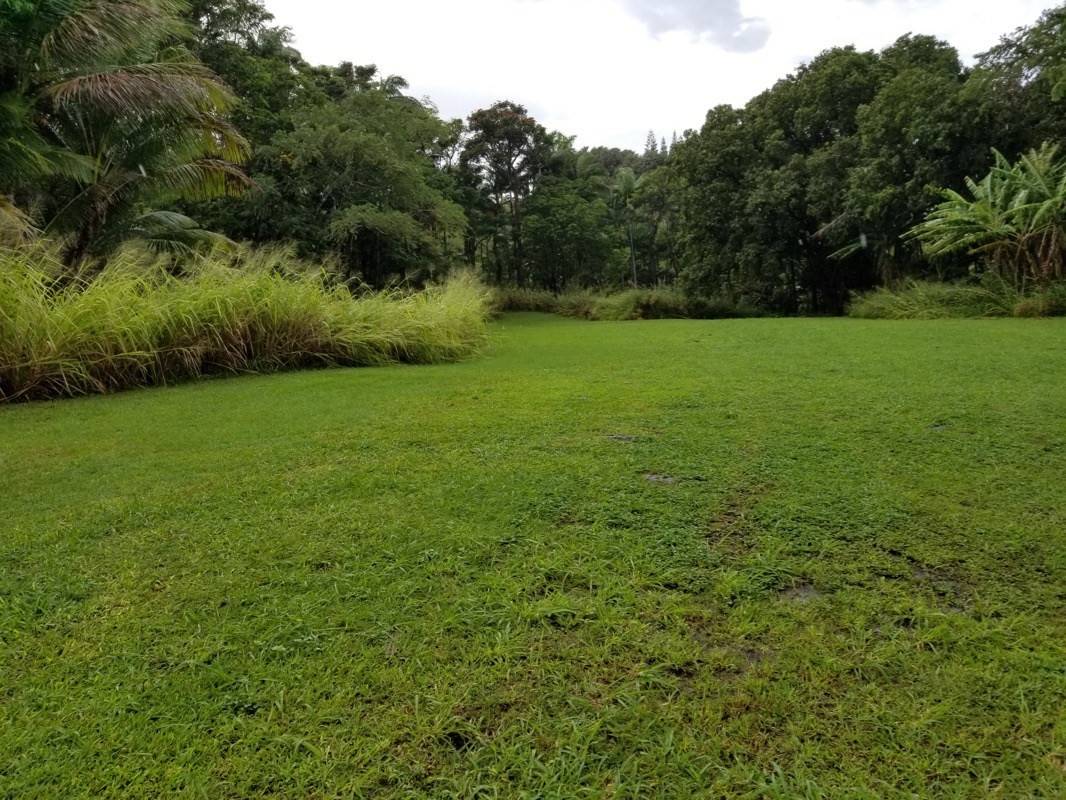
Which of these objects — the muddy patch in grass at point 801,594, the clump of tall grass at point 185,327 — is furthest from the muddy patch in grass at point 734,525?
the clump of tall grass at point 185,327

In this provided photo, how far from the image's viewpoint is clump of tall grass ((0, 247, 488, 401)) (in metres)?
4.03

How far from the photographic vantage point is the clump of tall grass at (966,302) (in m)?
8.20

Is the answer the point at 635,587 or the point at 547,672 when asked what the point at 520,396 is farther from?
Answer: the point at 547,672

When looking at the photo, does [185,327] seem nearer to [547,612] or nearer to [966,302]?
[547,612]

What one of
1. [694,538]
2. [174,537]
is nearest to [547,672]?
[694,538]

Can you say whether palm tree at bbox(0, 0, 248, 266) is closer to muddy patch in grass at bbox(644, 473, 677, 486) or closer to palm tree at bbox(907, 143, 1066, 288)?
muddy patch in grass at bbox(644, 473, 677, 486)

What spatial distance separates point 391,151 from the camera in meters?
12.9

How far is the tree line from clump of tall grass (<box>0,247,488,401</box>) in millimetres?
1067

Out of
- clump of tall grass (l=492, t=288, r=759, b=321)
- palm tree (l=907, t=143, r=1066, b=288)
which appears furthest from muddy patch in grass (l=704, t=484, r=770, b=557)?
clump of tall grass (l=492, t=288, r=759, b=321)

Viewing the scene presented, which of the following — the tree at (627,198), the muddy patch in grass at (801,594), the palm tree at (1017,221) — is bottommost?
the muddy patch in grass at (801,594)

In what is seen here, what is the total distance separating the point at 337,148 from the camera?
1220 centimetres

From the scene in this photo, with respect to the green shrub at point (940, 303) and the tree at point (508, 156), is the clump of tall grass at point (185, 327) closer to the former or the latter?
the green shrub at point (940, 303)

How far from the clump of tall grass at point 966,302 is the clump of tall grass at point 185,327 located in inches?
316

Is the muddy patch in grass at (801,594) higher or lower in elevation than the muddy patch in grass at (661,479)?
lower
